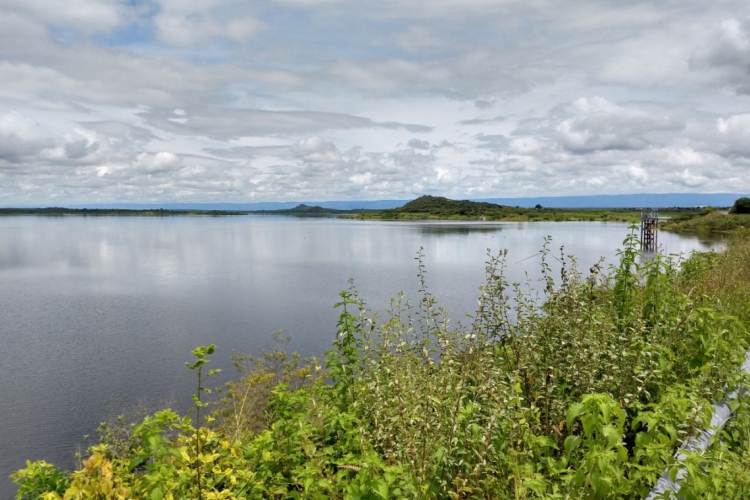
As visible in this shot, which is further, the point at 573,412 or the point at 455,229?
the point at 455,229

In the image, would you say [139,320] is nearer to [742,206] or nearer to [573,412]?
[573,412]

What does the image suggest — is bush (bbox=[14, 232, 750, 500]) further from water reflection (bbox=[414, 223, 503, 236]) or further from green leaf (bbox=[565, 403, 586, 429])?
water reflection (bbox=[414, 223, 503, 236])

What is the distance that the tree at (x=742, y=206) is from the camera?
105 metres

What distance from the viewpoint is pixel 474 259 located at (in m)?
53.5

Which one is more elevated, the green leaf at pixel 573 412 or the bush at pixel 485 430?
the green leaf at pixel 573 412

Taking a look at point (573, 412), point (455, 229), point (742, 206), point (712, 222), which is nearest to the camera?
point (573, 412)

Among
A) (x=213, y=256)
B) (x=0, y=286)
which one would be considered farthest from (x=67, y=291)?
(x=213, y=256)

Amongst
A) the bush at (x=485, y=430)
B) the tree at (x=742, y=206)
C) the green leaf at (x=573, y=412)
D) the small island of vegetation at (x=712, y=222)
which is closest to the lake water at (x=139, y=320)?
the bush at (x=485, y=430)

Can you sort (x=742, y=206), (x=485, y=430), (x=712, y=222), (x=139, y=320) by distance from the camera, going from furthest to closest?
(x=742, y=206) < (x=712, y=222) < (x=139, y=320) < (x=485, y=430)

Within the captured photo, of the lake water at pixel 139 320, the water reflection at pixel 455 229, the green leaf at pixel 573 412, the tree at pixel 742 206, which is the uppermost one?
the tree at pixel 742 206

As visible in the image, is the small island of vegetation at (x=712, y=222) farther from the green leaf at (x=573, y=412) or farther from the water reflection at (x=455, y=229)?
the green leaf at (x=573, y=412)

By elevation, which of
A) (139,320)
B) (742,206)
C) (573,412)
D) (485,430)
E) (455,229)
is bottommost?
(139,320)

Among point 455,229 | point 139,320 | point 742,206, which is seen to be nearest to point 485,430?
point 139,320

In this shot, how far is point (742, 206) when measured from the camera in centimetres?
10706
